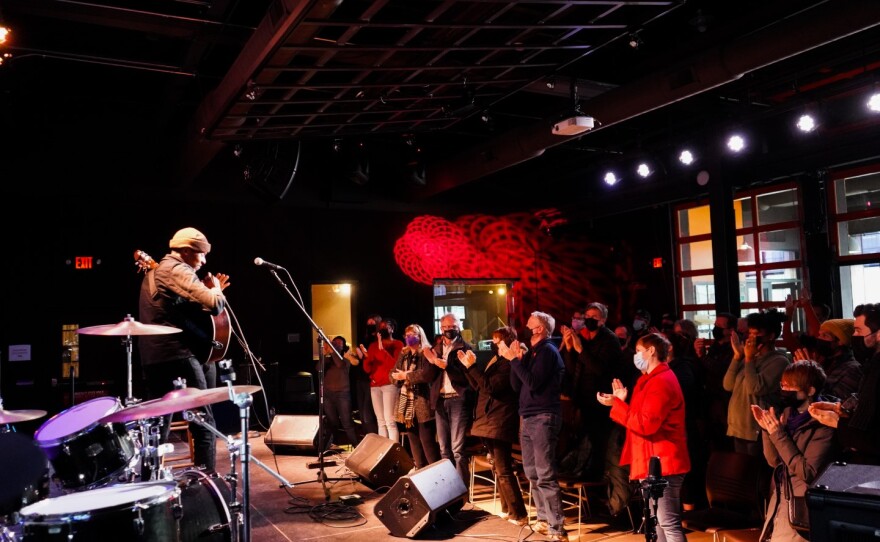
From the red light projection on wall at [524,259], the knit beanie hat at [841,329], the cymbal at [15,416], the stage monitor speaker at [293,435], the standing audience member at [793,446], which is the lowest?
the stage monitor speaker at [293,435]

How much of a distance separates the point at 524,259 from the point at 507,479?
8.10m

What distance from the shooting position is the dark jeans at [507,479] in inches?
233

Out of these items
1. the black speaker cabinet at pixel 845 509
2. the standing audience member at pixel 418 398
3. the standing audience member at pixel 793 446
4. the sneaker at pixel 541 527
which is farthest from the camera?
the standing audience member at pixel 418 398

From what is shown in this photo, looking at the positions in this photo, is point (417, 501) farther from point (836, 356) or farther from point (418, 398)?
point (836, 356)

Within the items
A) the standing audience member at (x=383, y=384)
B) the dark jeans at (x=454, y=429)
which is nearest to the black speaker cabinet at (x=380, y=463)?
the dark jeans at (x=454, y=429)

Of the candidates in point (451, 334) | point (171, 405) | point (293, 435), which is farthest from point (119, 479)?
point (293, 435)

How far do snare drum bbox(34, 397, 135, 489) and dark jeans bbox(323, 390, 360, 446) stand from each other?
4947mm

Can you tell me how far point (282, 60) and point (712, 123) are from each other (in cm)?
637

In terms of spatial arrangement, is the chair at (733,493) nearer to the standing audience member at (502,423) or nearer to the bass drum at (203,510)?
the standing audience member at (502,423)

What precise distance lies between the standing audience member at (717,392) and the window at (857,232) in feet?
11.9

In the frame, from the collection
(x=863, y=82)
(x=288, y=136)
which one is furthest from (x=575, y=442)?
(x=863, y=82)

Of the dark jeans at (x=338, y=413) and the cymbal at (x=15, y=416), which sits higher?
the cymbal at (x=15, y=416)

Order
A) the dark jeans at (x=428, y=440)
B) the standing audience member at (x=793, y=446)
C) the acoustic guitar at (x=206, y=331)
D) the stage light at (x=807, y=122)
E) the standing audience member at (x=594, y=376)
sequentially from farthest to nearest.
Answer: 1. the stage light at (x=807, y=122)
2. the dark jeans at (x=428, y=440)
3. the standing audience member at (x=594, y=376)
4. the acoustic guitar at (x=206, y=331)
5. the standing audience member at (x=793, y=446)

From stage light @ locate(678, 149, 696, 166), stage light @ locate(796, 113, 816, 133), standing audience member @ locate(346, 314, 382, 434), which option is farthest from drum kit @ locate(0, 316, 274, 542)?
stage light @ locate(678, 149, 696, 166)
